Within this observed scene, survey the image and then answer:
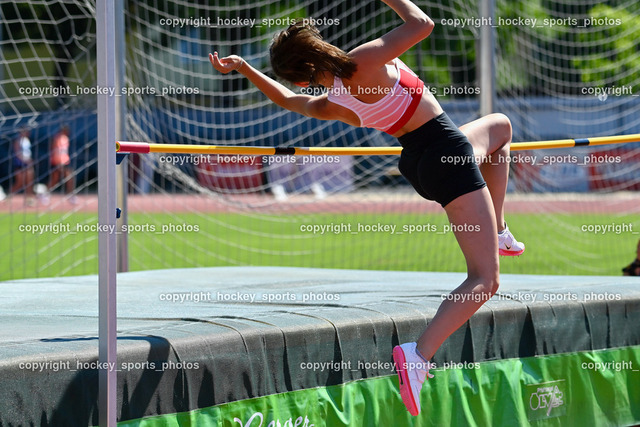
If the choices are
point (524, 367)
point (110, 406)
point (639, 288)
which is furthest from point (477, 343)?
point (110, 406)

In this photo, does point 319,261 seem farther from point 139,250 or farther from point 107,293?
point 107,293

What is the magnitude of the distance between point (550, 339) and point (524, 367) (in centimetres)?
22

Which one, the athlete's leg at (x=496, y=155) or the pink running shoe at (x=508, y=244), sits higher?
the athlete's leg at (x=496, y=155)

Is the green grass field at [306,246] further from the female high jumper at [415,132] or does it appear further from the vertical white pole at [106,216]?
the vertical white pole at [106,216]

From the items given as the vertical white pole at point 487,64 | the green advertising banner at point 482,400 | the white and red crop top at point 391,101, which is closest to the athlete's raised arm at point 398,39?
the white and red crop top at point 391,101

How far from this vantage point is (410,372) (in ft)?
10.5

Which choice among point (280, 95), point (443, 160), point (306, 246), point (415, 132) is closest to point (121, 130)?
point (280, 95)

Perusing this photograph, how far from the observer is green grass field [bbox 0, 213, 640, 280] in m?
11.3

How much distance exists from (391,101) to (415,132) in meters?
0.16

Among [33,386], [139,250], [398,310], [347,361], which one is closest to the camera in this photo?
[33,386]

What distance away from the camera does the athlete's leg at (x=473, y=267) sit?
3.28m

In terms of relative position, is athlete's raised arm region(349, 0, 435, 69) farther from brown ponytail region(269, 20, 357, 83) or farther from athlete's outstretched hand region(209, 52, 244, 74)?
athlete's outstretched hand region(209, 52, 244, 74)

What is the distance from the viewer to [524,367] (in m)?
4.44

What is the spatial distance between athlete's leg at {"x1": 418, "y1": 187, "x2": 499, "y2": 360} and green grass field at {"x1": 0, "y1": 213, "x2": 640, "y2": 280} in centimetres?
597
